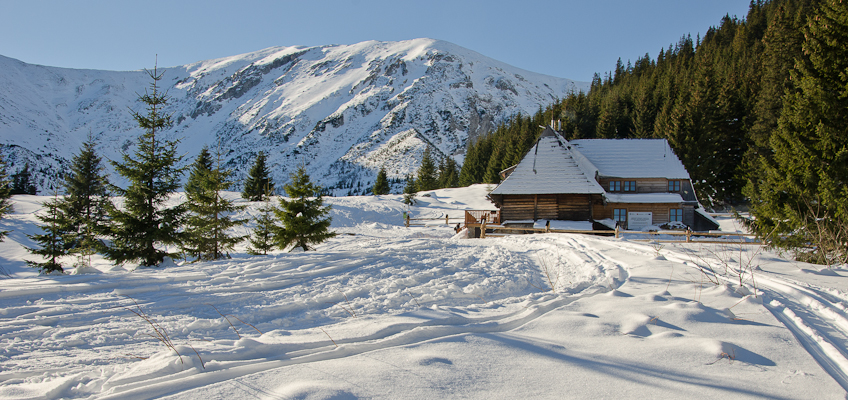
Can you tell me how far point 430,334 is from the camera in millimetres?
3566

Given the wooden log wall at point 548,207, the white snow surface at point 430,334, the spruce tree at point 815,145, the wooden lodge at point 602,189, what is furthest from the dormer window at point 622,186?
the white snow surface at point 430,334

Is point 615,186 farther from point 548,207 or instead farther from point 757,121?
point 757,121

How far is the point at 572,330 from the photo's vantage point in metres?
3.77

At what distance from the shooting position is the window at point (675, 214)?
83.0ft

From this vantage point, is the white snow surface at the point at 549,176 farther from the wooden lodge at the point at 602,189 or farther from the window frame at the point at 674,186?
the window frame at the point at 674,186

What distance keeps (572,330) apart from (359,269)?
556 centimetres

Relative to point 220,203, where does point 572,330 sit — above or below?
below

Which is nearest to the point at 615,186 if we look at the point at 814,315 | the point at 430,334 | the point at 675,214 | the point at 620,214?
the point at 620,214

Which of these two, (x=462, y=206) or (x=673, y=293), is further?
(x=462, y=206)

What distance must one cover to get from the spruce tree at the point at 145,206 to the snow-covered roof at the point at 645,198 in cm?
2465

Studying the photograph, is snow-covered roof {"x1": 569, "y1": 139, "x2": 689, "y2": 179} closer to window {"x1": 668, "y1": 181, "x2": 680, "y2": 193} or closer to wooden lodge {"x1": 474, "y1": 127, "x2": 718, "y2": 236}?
wooden lodge {"x1": 474, "y1": 127, "x2": 718, "y2": 236}

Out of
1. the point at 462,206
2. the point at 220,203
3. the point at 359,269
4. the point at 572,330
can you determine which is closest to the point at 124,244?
the point at 220,203

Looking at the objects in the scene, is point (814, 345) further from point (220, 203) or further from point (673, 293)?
point (220, 203)

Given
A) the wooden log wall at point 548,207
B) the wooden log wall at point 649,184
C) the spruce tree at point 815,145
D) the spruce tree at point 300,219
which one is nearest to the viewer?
the spruce tree at point 815,145
